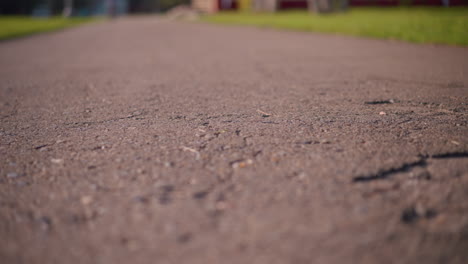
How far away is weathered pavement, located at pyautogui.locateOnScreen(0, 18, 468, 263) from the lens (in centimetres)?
115

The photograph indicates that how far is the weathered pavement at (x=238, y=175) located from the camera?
115 cm

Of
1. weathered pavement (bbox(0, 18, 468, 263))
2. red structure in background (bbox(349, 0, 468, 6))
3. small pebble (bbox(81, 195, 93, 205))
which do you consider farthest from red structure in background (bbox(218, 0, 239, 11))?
small pebble (bbox(81, 195, 93, 205))

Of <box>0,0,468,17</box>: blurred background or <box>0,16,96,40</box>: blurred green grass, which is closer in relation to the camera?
<box>0,16,96,40</box>: blurred green grass

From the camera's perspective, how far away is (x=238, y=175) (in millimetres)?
1582

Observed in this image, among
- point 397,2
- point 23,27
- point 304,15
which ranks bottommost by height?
point 23,27

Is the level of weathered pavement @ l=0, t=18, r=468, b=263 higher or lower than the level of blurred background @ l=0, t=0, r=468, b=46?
lower

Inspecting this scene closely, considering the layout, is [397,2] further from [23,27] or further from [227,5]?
[23,27]

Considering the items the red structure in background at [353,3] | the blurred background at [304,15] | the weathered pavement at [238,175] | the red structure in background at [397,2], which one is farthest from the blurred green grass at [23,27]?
the red structure in background at [397,2]

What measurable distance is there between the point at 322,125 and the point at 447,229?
113 centimetres

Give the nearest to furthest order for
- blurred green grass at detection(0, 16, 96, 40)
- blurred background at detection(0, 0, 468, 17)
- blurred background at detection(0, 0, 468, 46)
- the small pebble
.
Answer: the small pebble
blurred background at detection(0, 0, 468, 46)
blurred green grass at detection(0, 16, 96, 40)
blurred background at detection(0, 0, 468, 17)

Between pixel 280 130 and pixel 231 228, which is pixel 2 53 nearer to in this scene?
pixel 280 130

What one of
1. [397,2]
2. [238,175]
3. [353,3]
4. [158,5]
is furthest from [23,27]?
[158,5]

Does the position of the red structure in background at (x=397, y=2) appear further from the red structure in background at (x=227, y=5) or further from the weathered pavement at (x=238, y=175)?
the weathered pavement at (x=238, y=175)

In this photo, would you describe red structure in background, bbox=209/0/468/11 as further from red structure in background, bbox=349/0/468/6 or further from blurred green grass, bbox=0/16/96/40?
blurred green grass, bbox=0/16/96/40
